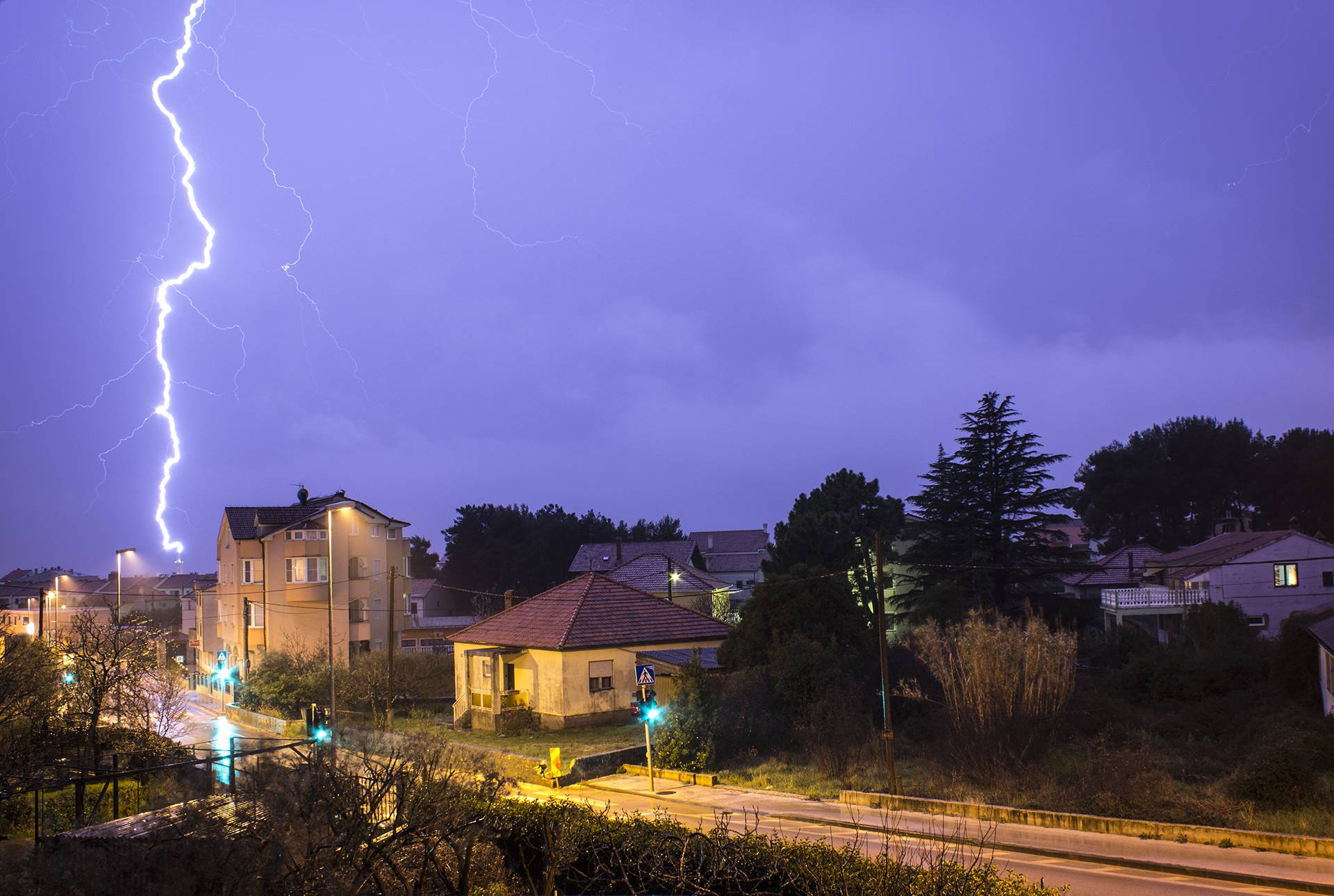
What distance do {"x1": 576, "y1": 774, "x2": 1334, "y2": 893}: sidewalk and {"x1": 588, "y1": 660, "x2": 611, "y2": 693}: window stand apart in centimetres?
1130

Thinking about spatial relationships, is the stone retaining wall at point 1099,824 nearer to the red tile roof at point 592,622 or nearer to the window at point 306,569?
the red tile roof at point 592,622

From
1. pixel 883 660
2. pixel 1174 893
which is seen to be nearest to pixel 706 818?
pixel 883 660

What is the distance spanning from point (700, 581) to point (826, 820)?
4570 centimetres

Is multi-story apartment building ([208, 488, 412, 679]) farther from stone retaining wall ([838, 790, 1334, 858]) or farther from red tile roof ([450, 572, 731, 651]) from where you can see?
stone retaining wall ([838, 790, 1334, 858])

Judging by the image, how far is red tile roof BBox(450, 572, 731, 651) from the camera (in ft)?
122

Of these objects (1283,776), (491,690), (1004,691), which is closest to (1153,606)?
(1004,691)

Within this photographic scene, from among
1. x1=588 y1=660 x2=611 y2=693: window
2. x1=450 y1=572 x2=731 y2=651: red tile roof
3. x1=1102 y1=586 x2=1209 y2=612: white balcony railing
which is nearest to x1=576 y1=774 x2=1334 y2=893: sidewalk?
x1=588 y1=660 x2=611 y2=693: window

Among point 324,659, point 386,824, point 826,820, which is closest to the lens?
point 386,824

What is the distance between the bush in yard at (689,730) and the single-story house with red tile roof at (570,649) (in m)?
6.70

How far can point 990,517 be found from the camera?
52719 mm

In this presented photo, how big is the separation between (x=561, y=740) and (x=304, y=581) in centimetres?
2676

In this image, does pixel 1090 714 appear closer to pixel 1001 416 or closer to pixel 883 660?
pixel 883 660

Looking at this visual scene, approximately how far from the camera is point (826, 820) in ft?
67.7

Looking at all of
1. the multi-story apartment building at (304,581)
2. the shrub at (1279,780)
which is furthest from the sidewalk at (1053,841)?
the multi-story apartment building at (304,581)
